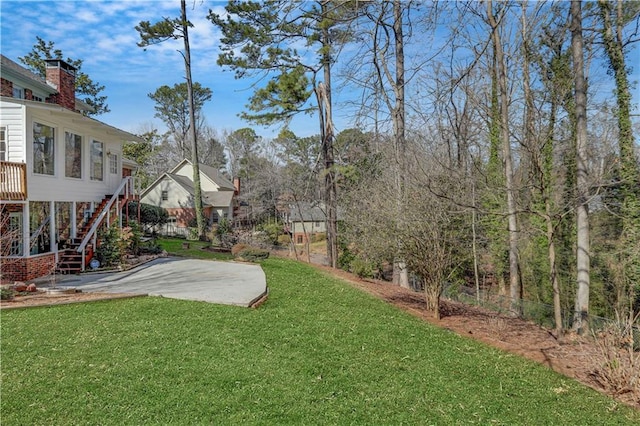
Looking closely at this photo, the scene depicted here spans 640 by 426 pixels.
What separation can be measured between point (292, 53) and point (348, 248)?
8928 mm

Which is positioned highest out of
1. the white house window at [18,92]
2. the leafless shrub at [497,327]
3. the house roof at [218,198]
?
the white house window at [18,92]

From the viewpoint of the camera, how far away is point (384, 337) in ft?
20.7

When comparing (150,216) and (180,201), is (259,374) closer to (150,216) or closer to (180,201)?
(150,216)

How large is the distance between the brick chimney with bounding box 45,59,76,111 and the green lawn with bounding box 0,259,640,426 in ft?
33.5

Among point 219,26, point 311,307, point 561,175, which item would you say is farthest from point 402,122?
point 219,26

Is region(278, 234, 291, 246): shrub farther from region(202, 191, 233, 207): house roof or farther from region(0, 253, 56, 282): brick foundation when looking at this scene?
region(0, 253, 56, 282): brick foundation

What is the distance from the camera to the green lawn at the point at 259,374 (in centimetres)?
389

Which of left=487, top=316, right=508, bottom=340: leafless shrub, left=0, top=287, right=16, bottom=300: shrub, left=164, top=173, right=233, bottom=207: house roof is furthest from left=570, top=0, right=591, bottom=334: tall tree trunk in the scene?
left=164, top=173, right=233, bottom=207: house roof

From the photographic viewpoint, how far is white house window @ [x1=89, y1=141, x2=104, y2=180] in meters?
13.2

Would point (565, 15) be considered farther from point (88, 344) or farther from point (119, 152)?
point (119, 152)

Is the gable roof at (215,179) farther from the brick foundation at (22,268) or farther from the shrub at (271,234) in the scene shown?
the brick foundation at (22,268)

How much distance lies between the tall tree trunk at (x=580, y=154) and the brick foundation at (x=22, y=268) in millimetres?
12347

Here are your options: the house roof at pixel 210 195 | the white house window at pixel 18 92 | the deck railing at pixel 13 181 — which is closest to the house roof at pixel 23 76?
the white house window at pixel 18 92

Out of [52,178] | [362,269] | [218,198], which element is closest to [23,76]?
[52,178]
